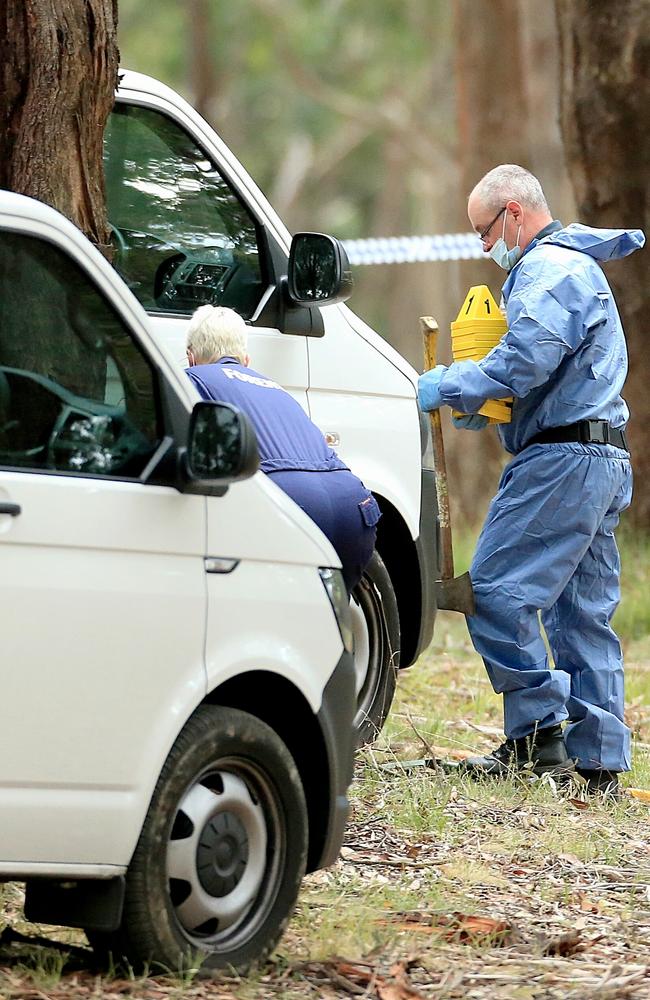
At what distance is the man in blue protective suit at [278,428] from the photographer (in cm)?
564

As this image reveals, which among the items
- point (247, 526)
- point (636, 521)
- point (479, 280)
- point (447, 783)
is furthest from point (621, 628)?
point (247, 526)

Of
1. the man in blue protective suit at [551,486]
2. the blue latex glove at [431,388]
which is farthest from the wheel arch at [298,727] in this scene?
the blue latex glove at [431,388]

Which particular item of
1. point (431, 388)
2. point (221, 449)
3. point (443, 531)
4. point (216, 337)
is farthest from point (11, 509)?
point (443, 531)

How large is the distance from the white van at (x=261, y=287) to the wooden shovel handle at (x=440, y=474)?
162mm

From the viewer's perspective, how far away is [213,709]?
4.41 m

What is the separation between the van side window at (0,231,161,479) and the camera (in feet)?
13.3

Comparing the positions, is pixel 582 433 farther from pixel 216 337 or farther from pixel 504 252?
pixel 216 337

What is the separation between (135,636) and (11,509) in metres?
0.45

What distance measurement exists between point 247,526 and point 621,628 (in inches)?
293

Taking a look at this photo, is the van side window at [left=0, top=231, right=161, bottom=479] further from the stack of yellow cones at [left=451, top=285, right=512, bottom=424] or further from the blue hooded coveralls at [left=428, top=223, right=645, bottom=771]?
the stack of yellow cones at [left=451, top=285, right=512, bottom=424]

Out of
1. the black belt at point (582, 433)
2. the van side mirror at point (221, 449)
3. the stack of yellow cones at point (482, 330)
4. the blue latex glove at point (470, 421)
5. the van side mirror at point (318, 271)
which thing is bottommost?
the van side mirror at point (221, 449)

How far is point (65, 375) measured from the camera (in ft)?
13.7

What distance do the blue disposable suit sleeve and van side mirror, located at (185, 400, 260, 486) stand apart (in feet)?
8.72

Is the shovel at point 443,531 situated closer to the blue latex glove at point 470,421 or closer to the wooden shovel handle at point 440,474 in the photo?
the wooden shovel handle at point 440,474
